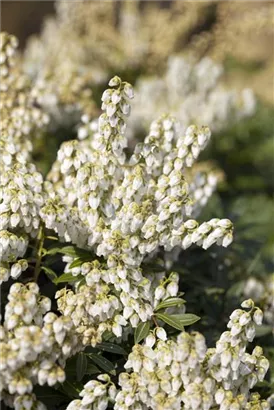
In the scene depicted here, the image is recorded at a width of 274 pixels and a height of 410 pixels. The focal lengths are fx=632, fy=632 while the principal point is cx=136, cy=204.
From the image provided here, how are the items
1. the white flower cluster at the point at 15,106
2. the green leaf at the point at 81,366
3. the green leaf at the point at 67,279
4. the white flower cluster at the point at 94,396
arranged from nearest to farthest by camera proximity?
the white flower cluster at the point at 94,396, the green leaf at the point at 81,366, the green leaf at the point at 67,279, the white flower cluster at the point at 15,106

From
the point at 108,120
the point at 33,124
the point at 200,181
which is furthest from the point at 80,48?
the point at 108,120

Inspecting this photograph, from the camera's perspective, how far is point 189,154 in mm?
1879

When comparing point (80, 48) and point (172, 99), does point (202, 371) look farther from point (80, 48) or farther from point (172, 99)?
point (80, 48)

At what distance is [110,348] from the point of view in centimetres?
166

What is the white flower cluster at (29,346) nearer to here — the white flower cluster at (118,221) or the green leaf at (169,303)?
the white flower cluster at (118,221)

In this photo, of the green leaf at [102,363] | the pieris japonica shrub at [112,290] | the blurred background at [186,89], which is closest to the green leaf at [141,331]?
the pieris japonica shrub at [112,290]

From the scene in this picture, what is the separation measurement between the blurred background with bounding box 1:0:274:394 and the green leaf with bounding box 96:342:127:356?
877 mm

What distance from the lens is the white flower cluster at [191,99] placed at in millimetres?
3633

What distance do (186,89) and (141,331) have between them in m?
2.44

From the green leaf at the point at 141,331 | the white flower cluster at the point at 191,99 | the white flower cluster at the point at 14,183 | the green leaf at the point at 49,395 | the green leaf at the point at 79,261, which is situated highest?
the white flower cluster at the point at 191,99

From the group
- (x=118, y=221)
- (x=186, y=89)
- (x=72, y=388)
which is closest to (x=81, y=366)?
(x=72, y=388)

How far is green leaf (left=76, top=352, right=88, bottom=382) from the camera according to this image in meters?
1.59

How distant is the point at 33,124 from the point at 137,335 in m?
1.17

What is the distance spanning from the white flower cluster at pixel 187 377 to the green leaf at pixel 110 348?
0.11m
